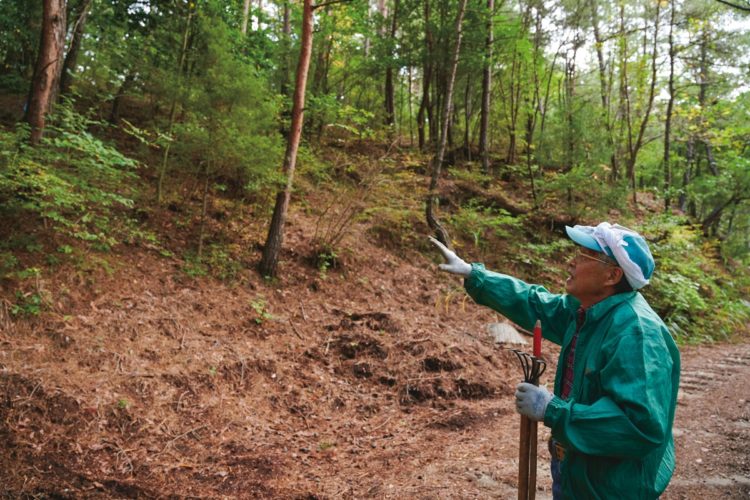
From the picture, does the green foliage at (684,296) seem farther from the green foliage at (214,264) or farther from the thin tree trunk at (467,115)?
the green foliage at (214,264)

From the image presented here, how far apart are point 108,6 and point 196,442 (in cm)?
1139

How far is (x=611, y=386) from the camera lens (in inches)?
62.1

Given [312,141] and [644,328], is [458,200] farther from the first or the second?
[644,328]

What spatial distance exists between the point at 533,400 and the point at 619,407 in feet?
1.12

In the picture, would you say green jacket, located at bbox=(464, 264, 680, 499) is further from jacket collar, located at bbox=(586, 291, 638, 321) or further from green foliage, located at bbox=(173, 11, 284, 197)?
green foliage, located at bbox=(173, 11, 284, 197)

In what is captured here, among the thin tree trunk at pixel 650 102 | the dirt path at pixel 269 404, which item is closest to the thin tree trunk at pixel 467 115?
the thin tree trunk at pixel 650 102

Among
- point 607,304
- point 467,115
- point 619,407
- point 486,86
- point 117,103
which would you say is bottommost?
point 619,407

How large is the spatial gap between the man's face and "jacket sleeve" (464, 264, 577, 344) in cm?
29

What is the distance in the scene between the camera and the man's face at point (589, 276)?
1968 millimetres

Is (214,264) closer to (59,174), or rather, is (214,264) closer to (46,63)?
(59,174)

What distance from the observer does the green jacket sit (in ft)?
4.98

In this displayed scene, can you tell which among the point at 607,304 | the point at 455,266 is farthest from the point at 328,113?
the point at 607,304

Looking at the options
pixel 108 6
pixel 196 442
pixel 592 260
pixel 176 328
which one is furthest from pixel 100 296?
pixel 108 6

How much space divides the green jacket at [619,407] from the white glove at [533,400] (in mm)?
60
